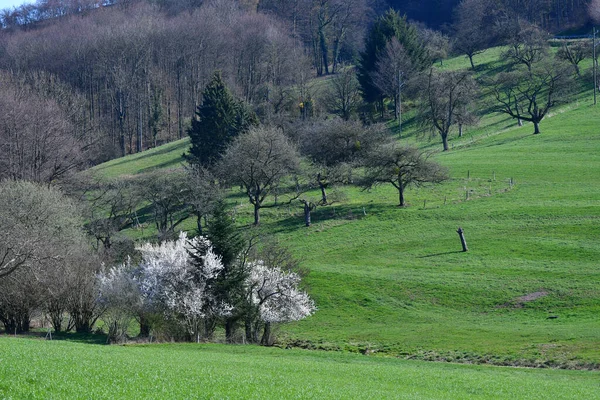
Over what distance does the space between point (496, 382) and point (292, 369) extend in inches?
288

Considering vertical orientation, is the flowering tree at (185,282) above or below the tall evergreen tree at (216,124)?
below

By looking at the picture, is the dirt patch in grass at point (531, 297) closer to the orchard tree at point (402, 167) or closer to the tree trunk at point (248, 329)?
the tree trunk at point (248, 329)

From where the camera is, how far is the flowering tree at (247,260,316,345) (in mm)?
46906

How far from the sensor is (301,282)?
5397cm

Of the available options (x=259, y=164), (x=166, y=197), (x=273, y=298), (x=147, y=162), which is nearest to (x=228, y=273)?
(x=273, y=298)

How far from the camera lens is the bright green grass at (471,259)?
41625 millimetres

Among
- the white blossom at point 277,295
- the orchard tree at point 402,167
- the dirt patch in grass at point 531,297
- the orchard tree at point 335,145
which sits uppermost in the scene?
the orchard tree at point 335,145

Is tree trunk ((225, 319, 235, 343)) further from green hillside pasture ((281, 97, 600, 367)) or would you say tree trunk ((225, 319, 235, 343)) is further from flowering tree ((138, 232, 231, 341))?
green hillside pasture ((281, 97, 600, 367))

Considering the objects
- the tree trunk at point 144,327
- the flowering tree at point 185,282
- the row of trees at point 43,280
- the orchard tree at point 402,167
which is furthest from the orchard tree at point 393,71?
the tree trunk at point 144,327

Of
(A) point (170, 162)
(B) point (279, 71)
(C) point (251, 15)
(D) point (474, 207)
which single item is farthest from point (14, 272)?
(C) point (251, 15)

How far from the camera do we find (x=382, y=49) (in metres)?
110

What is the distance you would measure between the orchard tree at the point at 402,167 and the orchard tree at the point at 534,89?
26100mm

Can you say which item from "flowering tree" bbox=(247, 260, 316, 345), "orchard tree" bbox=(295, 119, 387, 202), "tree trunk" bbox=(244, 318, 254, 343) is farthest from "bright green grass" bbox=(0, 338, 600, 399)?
"orchard tree" bbox=(295, 119, 387, 202)

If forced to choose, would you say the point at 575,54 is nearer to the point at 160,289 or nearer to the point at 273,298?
the point at 273,298
